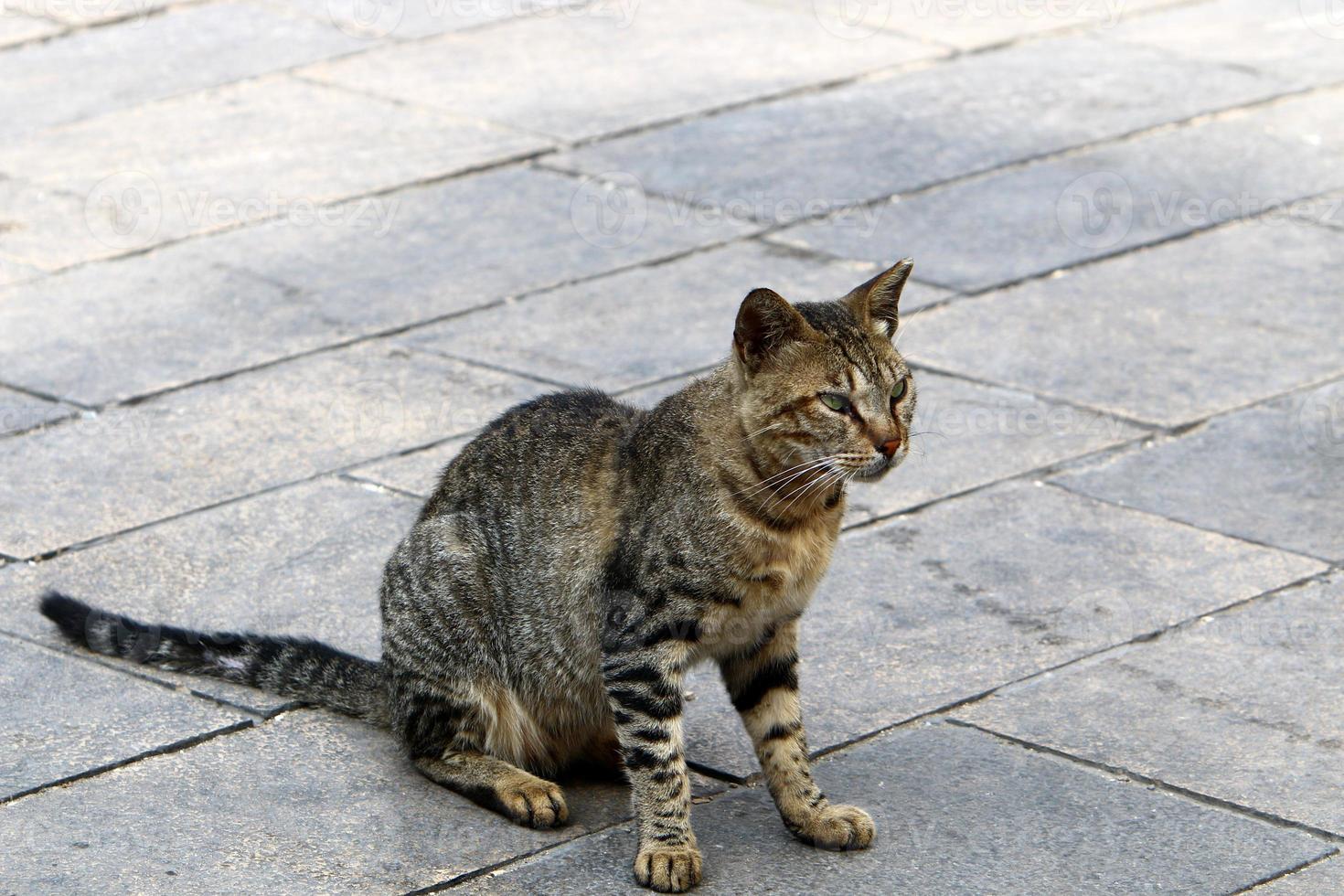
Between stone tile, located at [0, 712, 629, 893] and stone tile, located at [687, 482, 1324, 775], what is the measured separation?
79cm

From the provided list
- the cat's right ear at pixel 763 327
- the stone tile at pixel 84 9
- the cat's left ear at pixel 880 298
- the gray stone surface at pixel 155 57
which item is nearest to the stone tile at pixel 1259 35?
the gray stone surface at pixel 155 57

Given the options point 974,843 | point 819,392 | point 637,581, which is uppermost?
point 819,392

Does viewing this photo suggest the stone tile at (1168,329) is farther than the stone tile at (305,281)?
No

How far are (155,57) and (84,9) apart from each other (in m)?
1.37

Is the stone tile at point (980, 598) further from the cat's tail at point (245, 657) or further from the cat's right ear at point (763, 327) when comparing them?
the cat's right ear at point (763, 327)

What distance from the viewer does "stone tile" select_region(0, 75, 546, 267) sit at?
9430 mm

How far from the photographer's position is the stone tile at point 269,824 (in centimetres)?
457

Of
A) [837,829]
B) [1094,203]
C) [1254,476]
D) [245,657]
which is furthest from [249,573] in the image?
[1094,203]

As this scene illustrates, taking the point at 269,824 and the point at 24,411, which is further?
the point at 24,411

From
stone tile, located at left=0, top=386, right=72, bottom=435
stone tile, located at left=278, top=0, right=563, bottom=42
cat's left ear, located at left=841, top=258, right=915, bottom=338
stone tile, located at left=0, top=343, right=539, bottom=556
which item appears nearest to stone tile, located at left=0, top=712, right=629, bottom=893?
cat's left ear, located at left=841, top=258, right=915, bottom=338

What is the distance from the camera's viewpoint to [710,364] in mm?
7801

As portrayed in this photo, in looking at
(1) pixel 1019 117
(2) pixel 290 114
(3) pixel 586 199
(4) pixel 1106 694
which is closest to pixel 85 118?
(2) pixel 290 114

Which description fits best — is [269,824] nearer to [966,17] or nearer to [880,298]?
[880,298]

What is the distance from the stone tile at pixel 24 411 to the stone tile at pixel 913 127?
3397mm
